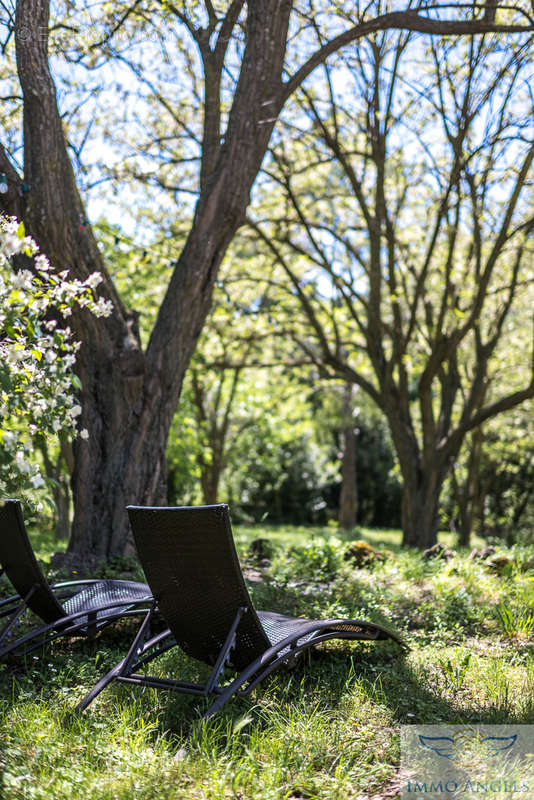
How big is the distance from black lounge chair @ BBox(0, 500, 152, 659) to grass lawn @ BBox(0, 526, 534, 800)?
0.55 feet

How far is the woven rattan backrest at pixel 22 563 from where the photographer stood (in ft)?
11.9

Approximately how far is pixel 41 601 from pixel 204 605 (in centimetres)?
117

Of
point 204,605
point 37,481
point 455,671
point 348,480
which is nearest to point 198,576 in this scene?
point 204,605

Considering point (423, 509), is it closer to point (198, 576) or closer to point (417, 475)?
point (417, 475)

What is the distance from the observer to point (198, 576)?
10.5 feet

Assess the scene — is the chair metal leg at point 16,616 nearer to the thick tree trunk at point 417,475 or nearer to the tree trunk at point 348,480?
the thick tree trunk at point 417,475

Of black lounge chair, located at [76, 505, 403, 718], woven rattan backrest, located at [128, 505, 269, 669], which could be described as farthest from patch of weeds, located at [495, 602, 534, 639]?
woven rattan backrest, located at [128, 505, 269, 669]

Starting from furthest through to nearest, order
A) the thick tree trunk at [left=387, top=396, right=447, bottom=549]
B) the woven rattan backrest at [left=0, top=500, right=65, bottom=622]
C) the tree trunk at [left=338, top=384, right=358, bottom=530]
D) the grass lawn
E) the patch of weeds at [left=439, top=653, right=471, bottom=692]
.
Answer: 1. the tree trunk at [left=338, top=384, right=358, bottom=530]
2. the thick tree trunk at [left=387, top=396, right=447, bottom=549]
3. the woven rattan backrest at [left=0, top=500, right=65, bottom=622]
4. the patch of weeds at [left=439, top=653, right=471, bottom=692]
5. the grass lawn

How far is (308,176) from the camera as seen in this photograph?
11.5m

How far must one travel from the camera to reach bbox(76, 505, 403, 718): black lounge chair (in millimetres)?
3076

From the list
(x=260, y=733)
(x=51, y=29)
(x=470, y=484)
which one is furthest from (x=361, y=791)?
(x=470, y=484)

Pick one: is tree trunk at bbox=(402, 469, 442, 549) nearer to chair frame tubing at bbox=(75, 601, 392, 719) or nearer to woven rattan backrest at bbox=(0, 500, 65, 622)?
chair frame tubing at bbox=(75, 601, 392, 719)

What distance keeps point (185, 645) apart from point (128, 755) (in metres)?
0.85

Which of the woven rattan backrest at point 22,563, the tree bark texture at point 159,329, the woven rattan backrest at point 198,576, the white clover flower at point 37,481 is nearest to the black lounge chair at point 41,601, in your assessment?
the woven rattan backrest at point 22,563
